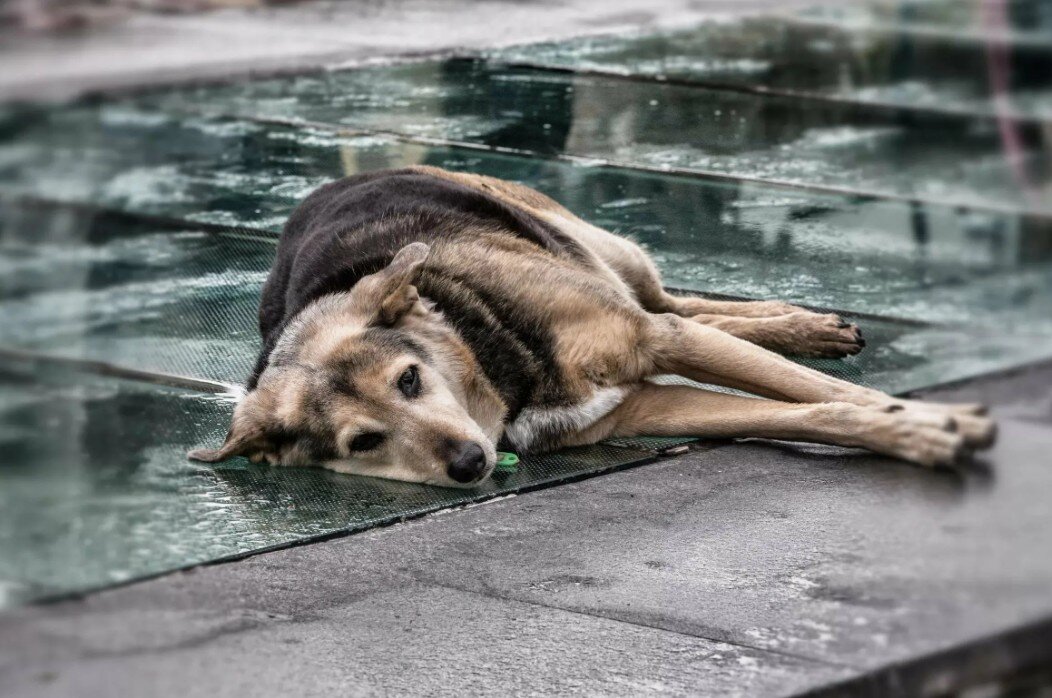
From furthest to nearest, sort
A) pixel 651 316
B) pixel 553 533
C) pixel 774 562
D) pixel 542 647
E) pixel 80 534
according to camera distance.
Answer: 1. pixel 651 316
2. pixel 553 533
3. pixel 774 562
4. pixel 542 647
5. pixel 80 534

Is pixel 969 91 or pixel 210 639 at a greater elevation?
pixel 969 91

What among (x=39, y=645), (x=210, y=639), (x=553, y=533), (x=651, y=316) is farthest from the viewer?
(x=651, y=316)

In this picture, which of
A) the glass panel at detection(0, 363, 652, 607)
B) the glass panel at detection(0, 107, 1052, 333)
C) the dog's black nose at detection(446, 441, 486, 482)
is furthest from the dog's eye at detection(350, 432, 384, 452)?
the glass panel at detection(0, 107, 1052, 333)

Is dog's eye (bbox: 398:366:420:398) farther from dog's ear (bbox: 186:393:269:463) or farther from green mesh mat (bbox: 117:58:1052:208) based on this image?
green mesh mat (bbox: 117:58:1052:208)

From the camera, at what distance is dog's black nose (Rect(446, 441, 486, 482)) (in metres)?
4.14

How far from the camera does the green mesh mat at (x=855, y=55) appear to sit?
1.23 meters

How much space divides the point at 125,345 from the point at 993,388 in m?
3.92

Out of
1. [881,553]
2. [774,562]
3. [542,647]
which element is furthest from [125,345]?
[881,553]

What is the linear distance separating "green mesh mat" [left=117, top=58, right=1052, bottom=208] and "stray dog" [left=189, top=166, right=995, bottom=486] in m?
1.25

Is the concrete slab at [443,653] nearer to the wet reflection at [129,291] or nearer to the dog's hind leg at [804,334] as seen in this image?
the wet reflection at [129,291]

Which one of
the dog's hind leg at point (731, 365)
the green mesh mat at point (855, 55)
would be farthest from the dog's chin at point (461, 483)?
the green mesh mat at point (855, 55)

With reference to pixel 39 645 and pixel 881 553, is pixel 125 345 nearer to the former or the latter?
pixel 39 645

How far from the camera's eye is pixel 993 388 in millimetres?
1286

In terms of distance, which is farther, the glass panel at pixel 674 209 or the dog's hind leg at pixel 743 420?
the dog's hind leg at pixel 743 420
